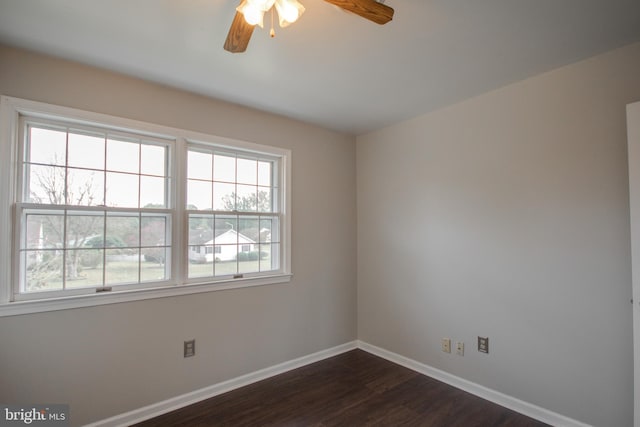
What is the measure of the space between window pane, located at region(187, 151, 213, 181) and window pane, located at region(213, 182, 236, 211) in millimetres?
114

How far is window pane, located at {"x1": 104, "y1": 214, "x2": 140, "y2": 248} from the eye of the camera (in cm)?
232

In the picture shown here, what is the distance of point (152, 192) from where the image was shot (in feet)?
8.28

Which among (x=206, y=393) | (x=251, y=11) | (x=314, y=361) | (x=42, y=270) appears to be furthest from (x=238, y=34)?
(x=314, y=361)

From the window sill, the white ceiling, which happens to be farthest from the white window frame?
the white ceiling

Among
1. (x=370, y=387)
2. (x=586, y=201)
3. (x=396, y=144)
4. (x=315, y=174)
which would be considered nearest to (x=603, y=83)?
(x=586, y=201)

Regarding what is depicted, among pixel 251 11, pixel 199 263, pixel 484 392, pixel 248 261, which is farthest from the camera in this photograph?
pixel 248 261

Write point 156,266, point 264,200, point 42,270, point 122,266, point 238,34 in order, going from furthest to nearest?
1. point 264,200
2. point 156,266
3. point 122,266
4. point 42,270
5. point 238,34

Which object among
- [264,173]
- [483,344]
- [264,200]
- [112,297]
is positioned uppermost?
[264,173]

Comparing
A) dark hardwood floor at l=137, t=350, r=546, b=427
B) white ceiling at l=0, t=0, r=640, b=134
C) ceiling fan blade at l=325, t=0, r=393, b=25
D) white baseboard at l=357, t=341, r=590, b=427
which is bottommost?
dark hardwood floor at l=137, t=350, r=546, b=427

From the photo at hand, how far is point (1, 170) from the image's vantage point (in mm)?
1919

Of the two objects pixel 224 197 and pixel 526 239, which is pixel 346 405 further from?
pixel 224 197

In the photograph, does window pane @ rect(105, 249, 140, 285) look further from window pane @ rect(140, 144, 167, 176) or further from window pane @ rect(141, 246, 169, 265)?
window pane @ rect(140, 144, 167, 176)

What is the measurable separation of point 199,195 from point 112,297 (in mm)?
987

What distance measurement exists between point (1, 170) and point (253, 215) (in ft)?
5.66
